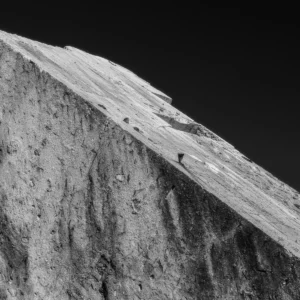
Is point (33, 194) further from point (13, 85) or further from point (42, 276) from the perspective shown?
point (13, 85)

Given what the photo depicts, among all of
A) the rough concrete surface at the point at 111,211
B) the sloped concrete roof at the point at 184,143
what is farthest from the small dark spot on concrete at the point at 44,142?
the sloped concrete roof at the point at 184,143

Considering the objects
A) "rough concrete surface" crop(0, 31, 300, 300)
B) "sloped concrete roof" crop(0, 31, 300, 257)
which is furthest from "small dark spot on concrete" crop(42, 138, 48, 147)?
"sloped concrete roof" crop(0, 31, 300, 257)

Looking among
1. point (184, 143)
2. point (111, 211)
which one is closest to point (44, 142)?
point (111, 211)

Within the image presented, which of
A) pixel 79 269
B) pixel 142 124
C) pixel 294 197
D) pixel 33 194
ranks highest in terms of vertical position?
pixel 142 124

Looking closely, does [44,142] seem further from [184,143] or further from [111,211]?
[184,143]

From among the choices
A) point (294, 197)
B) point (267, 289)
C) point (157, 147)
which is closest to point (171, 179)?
point (157, 147)
